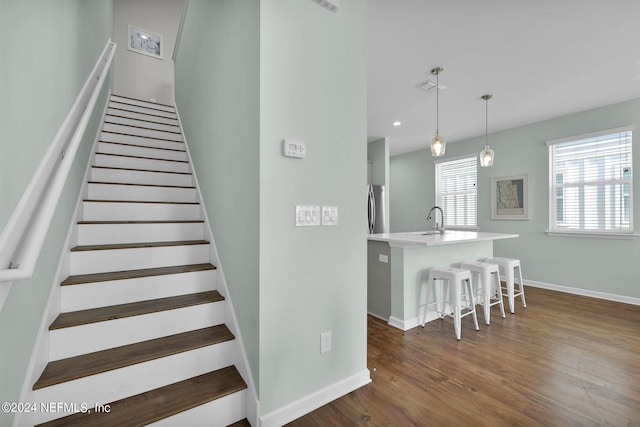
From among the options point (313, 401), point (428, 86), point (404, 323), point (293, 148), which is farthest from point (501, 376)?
point (428, 86)

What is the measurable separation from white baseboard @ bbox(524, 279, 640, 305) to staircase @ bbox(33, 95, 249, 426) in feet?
16.1

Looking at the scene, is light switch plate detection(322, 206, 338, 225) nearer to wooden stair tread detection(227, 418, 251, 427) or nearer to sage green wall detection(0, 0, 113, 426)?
wooden stair tread detection(227, 418, 251, 427)

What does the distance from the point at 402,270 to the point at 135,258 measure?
7.56 feet

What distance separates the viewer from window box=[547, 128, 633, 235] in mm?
Result: 3854

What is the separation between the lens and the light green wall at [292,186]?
5.00 ft

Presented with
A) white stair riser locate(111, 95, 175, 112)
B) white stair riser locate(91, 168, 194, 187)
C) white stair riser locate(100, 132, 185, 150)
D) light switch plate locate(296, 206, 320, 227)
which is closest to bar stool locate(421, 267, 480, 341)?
light switch plate locate(296, 206, 320, 227)

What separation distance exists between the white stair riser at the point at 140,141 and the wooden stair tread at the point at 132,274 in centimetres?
192

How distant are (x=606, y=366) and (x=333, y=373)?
2.10 meters

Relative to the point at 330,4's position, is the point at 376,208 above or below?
below

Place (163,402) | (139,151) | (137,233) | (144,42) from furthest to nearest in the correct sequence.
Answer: (144,42) < (139,151) < (137,233) < (163,402)

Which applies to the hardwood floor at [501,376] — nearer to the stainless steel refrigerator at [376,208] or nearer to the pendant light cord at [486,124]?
the stainless steel refrigerator at [376,208]

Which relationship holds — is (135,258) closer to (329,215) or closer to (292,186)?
(292,186)

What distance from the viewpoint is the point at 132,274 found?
1.88m

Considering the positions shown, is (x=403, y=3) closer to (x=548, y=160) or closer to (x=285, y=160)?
(x=285, y=160)
